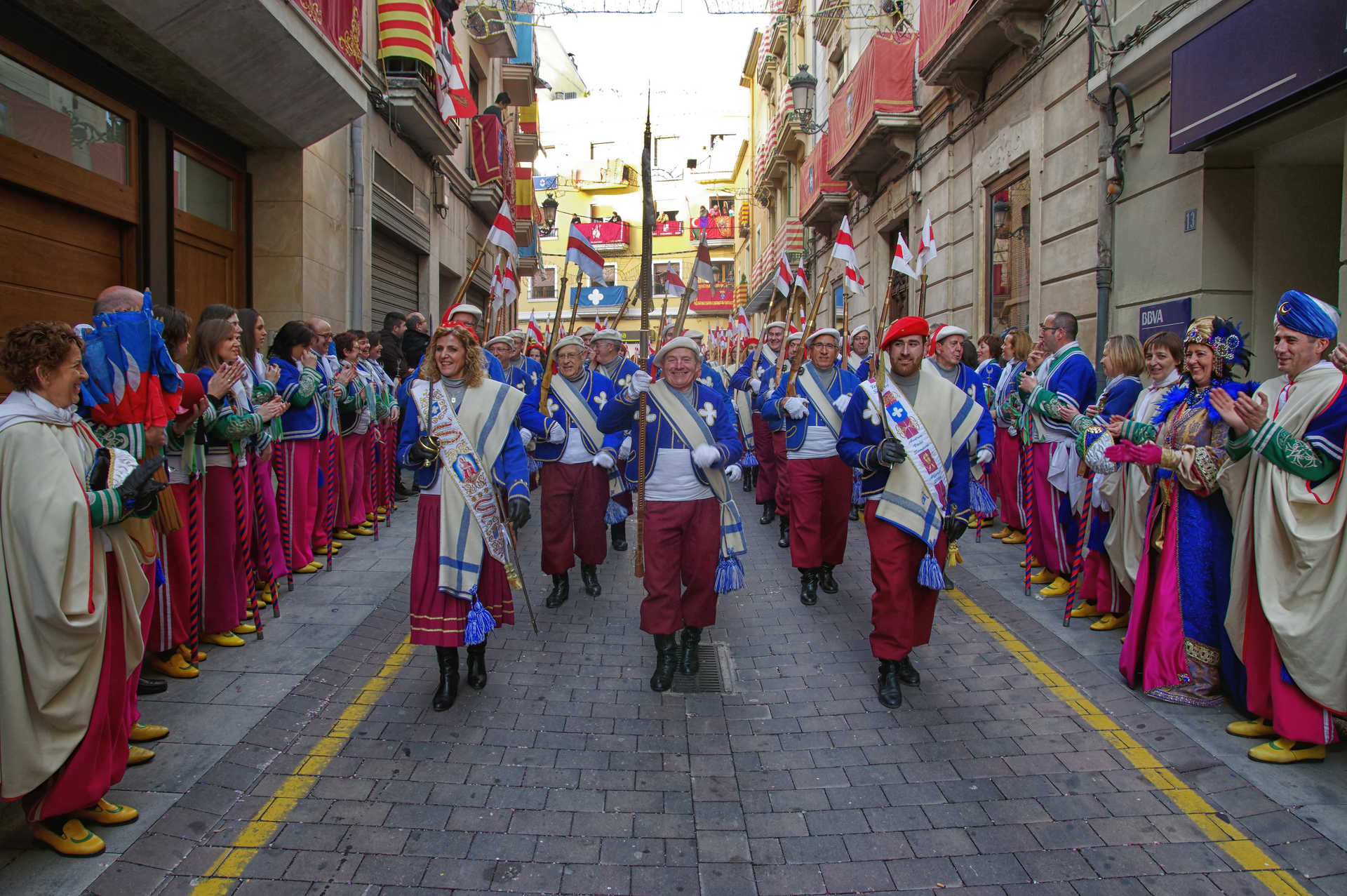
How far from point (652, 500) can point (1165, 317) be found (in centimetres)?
557

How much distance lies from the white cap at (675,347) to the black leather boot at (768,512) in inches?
203

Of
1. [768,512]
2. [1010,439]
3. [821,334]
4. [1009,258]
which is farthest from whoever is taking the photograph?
[1009,258]

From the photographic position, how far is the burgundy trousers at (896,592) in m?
4.47

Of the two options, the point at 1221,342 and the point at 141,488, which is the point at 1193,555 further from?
the point at 141,488

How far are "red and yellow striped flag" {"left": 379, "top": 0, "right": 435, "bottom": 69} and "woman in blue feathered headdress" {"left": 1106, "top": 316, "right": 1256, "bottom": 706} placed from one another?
11.7 metres

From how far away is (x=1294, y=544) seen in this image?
371cm

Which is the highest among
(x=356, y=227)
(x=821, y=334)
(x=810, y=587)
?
(x=356, y=227)

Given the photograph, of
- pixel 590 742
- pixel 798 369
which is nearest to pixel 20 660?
pixel 590 742

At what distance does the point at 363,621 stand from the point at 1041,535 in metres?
5.04

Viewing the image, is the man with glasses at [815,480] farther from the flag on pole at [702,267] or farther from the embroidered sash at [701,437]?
A: the embroidered sash at [701,437]

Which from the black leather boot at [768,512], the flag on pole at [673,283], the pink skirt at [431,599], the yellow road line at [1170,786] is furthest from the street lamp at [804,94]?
the pink skirt at [431,599]

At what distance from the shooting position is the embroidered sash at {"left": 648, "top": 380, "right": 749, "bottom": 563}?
4840 millimetres

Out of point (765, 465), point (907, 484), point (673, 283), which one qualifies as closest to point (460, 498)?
point (907, 484)

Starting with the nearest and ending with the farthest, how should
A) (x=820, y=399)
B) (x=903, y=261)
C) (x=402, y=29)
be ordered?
(x=820, y=399), (x=903, y=261), (x=402, y=29)
